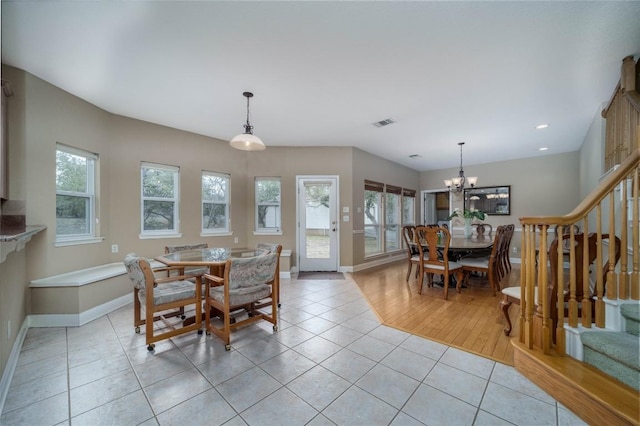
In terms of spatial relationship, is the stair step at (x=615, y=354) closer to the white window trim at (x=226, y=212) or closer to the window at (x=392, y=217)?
the window at (x=392, y=217)

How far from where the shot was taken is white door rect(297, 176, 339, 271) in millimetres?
5199

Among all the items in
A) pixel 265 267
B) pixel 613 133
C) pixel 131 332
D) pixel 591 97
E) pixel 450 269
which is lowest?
pixel 131 332

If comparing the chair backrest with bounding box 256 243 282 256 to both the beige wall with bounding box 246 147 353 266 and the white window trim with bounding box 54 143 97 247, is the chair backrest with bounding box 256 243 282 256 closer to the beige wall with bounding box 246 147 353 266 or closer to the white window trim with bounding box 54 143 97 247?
the beige wall with bounding box 246 147 353 266

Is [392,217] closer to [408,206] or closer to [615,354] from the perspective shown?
[408,206]

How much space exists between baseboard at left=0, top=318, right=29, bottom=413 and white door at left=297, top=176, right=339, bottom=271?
372 centimetres

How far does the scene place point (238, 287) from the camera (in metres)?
2.33

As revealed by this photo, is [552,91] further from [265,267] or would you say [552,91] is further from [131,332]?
[131,332]

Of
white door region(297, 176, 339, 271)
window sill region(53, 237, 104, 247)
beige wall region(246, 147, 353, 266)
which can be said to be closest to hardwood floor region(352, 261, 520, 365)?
white door region(297, 176, 339, 271)

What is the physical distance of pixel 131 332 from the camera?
2529 mm

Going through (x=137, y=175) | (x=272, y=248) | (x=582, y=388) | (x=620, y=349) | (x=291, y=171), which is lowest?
(x=582, y=388)

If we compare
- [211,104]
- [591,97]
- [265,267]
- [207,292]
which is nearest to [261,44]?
[211,104]

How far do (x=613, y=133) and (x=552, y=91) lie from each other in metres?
0.84

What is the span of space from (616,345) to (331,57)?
9.53ft

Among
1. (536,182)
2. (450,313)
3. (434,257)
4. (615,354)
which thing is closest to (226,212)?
(434,257)
